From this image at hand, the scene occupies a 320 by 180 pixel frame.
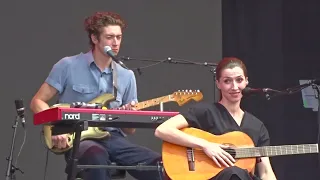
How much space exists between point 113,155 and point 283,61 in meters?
2.35

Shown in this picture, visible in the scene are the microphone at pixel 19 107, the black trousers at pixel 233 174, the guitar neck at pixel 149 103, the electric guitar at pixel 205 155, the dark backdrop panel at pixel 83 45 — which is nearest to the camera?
the black trousers at pixel 233 174

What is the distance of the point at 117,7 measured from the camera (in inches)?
228

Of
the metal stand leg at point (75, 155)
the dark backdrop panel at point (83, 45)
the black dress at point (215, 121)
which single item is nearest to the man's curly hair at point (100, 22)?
the metal stand leg at point (75, 155)

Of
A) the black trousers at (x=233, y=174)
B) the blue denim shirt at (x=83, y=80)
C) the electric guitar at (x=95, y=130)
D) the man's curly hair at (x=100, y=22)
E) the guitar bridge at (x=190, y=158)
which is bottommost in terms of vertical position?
the black trousers at (x=233, y=174)

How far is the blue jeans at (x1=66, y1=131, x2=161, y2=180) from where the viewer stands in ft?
13.3

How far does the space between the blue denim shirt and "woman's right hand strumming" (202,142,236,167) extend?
0.86 meters

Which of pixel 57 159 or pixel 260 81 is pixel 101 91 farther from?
pixel 260 81

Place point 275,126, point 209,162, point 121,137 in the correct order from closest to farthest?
point 209,162
point 121,137
point 275,126

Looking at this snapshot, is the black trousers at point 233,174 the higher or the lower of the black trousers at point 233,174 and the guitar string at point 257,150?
the lower

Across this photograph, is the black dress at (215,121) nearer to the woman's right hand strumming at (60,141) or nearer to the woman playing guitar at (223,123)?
the woman playing guitar at (223,123)

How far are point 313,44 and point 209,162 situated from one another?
2760 mm

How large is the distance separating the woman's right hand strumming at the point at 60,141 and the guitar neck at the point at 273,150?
3.41 ft

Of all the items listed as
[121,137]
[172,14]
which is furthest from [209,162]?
[172,14]

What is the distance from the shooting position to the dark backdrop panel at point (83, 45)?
5.45m
